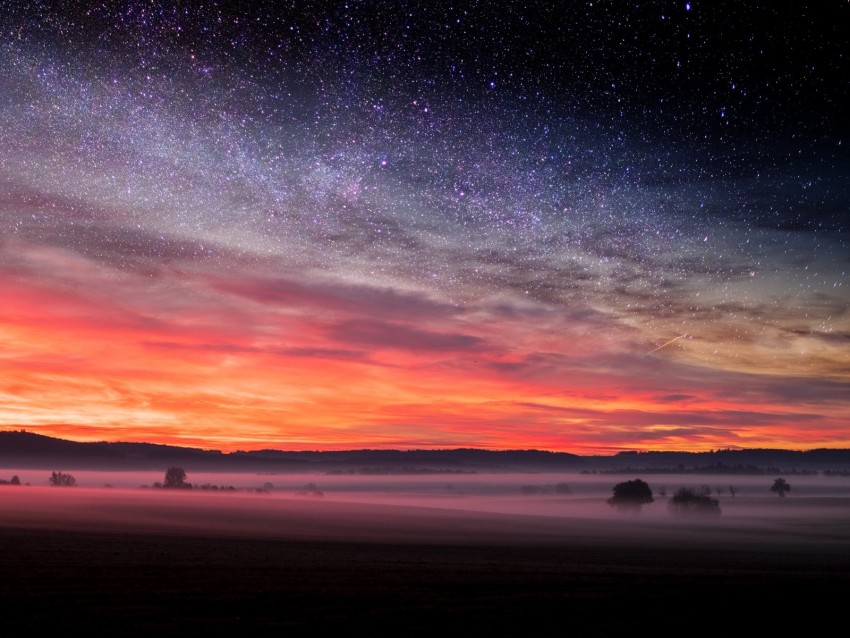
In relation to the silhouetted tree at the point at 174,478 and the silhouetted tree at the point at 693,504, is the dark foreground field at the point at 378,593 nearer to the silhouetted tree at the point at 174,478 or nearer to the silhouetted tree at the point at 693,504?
the silhouetted tree at the point at 693,504

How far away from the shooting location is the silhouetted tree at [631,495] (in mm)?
142500

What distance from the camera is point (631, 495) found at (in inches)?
5674

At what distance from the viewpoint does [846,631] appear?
17406 millimetres

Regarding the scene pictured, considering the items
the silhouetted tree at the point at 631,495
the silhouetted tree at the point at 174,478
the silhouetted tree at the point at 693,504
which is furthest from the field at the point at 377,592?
the silhouetted tree at the point at 174,478

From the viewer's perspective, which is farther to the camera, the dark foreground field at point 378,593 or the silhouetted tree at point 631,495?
the silhouetted tree at point 631,495

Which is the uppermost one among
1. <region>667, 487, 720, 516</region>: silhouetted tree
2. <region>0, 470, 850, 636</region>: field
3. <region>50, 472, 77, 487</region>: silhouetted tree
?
<region>0, 470, 850, 636</region>: field

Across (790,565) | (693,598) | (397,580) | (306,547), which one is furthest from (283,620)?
(790,565)

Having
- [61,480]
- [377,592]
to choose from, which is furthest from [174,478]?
[377,592]

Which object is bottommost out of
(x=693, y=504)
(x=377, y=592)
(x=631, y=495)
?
(x=693, y=504)

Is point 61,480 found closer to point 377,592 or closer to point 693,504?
point 693,504

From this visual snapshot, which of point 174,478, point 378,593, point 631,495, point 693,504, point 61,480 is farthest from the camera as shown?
point 174,478

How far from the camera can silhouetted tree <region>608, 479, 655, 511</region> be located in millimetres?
142500

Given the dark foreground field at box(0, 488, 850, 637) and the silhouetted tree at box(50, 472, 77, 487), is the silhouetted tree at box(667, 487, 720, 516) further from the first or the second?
the silhouetted tree at box(50, 472, 77, 487)

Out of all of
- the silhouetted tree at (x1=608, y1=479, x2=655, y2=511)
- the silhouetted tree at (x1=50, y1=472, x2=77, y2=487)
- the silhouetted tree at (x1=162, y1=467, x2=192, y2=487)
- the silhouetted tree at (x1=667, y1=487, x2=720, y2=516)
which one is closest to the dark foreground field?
the silhouetted tree at (x1=667, y1=487, x2=720, y2=516)
